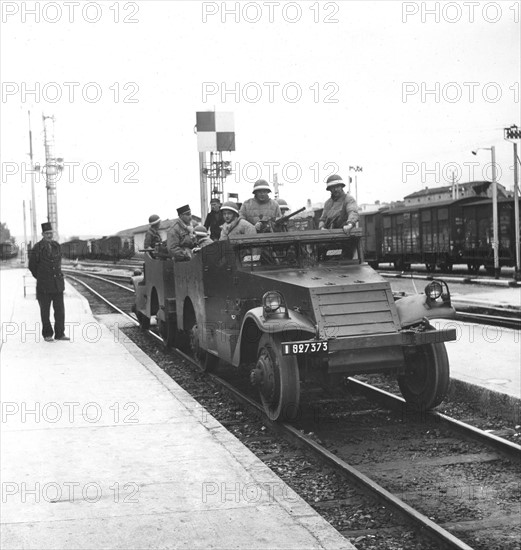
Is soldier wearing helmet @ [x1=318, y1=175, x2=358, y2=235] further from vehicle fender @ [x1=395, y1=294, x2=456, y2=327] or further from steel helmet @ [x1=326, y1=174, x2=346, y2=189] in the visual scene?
vehicle fender @ [x1=395, y1=294, x2=456, y2=327]

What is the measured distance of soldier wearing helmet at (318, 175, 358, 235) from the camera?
326 inches

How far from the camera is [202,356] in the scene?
32.5ft

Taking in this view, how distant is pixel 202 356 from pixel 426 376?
3498 mm

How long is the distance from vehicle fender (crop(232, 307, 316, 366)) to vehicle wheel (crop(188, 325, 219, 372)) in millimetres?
1910

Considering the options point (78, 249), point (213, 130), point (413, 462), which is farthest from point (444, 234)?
point (78, 249)

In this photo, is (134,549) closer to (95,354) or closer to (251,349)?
(251,349)

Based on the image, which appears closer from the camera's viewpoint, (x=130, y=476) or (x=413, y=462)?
(x=130, y=476)

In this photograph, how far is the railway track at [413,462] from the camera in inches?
186

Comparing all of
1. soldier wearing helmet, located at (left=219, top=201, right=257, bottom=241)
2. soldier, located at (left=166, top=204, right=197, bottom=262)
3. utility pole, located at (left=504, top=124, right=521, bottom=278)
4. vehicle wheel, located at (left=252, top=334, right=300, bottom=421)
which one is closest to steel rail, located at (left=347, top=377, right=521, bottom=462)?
vehicle wheel, located at (left=252, top=334, right=300, bottom=421)

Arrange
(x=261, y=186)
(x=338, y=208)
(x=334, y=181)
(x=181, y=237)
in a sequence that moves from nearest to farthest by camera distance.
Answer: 1. (x=334, y=181)
2. (x=338, y=208)
3. (x=261, y=186)
4. (x=181, y=237)

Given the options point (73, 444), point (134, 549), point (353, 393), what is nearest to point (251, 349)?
point (353, 393)

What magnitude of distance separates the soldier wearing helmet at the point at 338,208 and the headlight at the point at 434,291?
1277 mm

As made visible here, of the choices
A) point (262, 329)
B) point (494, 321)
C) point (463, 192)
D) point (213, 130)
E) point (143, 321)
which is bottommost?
point (494, 321)

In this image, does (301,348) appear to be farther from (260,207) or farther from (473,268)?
(473,268)
